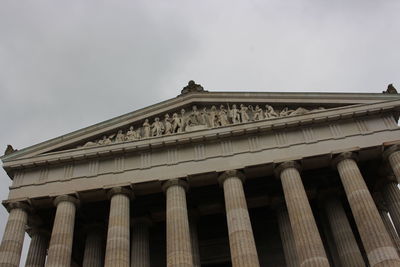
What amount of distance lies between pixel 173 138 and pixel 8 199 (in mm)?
10794

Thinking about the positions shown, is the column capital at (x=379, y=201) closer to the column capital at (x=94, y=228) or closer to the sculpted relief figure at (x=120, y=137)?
the sculpted relief figure at (x=120, y=137)

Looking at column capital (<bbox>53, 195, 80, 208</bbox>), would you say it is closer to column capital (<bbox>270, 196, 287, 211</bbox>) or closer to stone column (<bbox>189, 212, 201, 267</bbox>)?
→ stone column (<bbox>189, 212, 201, 267</bbox>)

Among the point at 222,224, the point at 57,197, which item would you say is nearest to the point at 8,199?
the point at 57,197

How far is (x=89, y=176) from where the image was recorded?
2830 centimetres

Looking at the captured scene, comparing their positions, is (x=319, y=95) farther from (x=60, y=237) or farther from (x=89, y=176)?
(x=60, y=237)

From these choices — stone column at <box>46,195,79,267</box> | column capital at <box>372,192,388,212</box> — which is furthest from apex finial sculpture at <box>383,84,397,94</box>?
stone column at <box>46,195,79,267</box>

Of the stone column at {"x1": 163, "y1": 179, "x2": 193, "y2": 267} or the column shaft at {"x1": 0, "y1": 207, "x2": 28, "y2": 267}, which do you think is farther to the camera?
the column shaft at {"x1": 0, "y1": 207, "x2": 28, "y2": 267}

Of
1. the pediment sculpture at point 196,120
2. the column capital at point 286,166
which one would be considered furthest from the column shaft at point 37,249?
the column capital at point 286,166

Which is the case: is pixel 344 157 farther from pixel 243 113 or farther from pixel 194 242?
pixel 194 242

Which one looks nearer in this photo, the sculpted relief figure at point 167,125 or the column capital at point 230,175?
the column capital at point 230,175

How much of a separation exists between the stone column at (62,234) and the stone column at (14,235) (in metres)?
1.86

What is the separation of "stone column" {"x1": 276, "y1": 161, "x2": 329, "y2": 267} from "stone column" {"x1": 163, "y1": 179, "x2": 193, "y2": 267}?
5819 mm

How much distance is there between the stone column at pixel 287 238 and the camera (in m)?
26.8

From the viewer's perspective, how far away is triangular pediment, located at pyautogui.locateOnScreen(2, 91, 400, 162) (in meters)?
29.1
